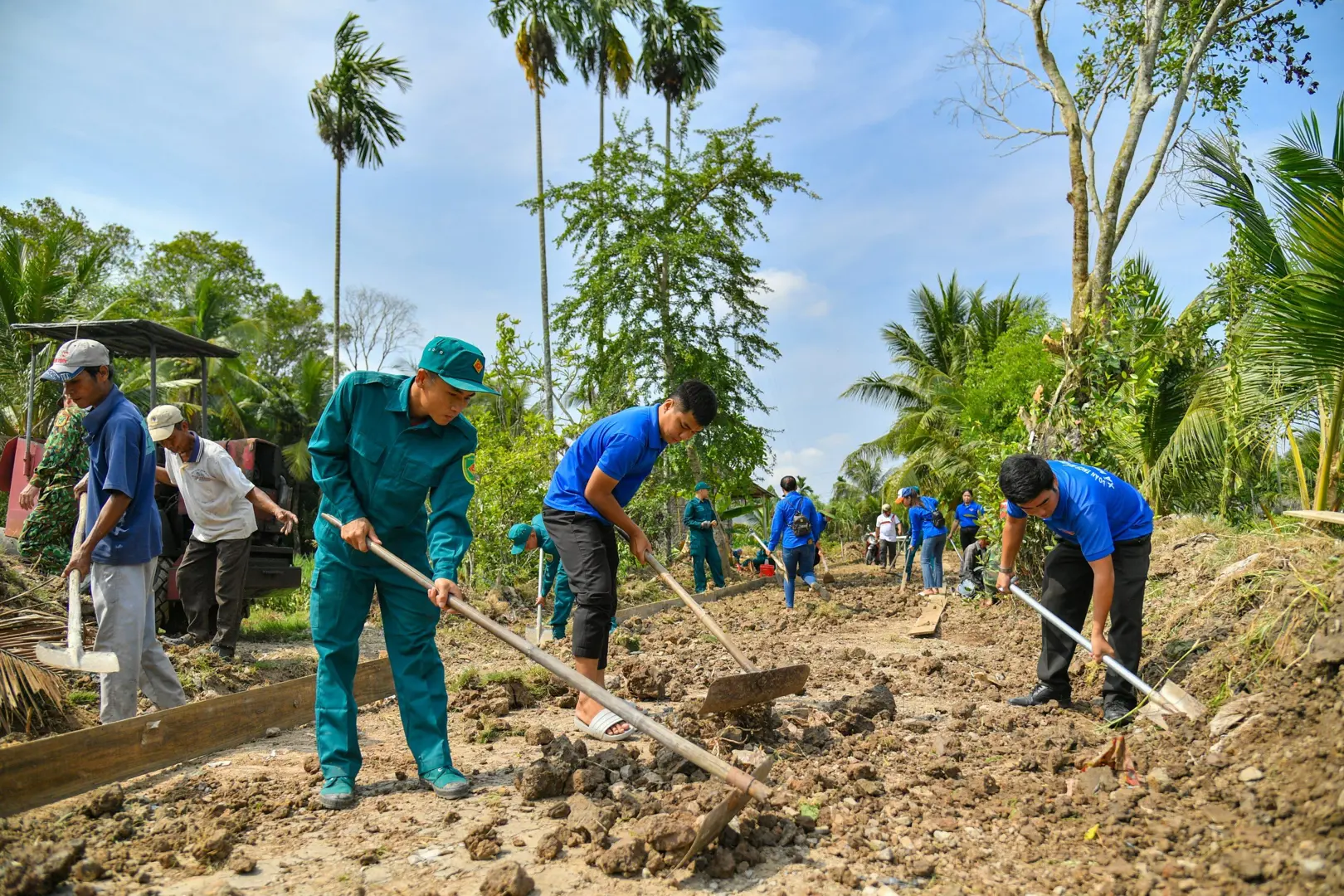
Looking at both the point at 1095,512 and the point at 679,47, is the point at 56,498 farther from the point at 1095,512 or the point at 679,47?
the point at 679,47

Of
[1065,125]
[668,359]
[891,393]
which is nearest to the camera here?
[1065,125]

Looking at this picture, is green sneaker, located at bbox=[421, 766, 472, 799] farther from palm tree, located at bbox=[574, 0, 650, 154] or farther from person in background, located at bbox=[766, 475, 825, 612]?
palm tree, located at bbox=[574, 0, 650, 154]

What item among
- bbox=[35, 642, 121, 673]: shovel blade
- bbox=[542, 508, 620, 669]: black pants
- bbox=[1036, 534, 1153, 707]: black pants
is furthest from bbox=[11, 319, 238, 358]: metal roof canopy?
bbox=[1036, 534, 1153, 707]: black pants

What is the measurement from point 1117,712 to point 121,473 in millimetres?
4997

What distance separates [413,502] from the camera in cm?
365

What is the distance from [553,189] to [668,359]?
12.9ft

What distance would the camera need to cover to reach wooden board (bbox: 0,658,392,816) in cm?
326

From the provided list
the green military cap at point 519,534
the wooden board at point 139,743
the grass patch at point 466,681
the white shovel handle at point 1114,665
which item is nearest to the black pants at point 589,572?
the grass patch at point 466,681

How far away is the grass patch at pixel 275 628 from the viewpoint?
7.99 m

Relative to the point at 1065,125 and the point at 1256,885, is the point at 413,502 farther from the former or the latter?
the point at 1065,125

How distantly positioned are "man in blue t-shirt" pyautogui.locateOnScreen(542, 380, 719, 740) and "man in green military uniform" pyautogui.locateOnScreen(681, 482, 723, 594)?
8307mm

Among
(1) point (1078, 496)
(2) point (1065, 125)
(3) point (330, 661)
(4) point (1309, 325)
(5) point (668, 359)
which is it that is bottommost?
(3) point (330, 661)

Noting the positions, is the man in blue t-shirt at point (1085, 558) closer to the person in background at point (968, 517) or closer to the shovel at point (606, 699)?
the shovel at point (606, 699)

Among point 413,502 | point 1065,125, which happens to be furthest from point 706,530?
point 413,502
